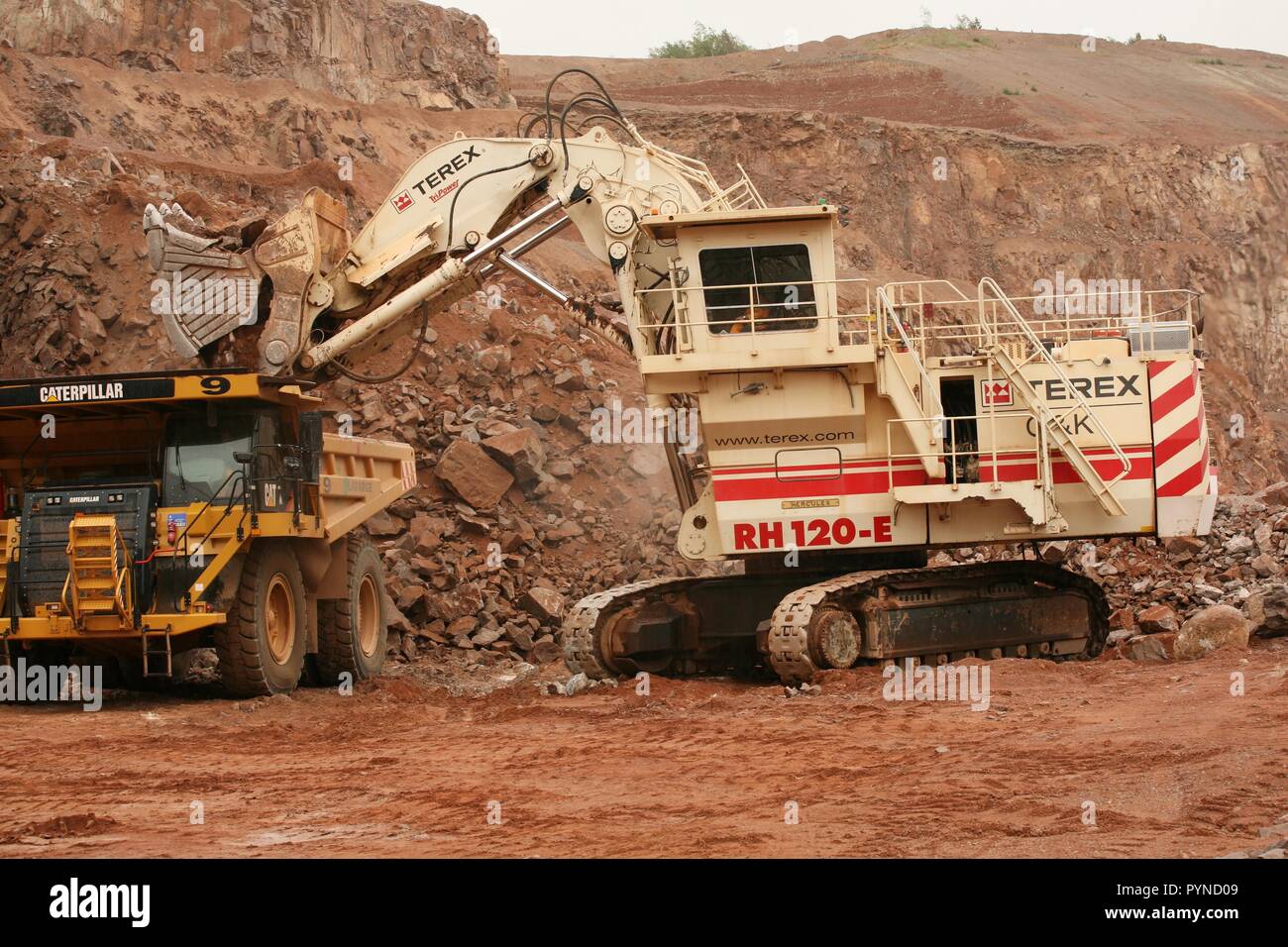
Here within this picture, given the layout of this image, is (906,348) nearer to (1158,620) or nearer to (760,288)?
(760,288)

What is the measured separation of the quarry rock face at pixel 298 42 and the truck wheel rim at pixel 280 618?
19713 millimetres

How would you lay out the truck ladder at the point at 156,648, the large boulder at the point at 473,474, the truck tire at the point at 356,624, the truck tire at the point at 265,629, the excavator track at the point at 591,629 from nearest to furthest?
the truck ladder at the point at 156,648
the truck tire at the point at 265,629
the excavator track at the point at 591,629
the truck tire at the point at 356,624
the large boulder at the point at 473,474

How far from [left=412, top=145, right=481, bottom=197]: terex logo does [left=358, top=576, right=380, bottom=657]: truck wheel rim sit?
4.11 m

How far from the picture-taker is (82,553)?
13703 millimetres

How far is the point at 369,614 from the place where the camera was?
17172mm

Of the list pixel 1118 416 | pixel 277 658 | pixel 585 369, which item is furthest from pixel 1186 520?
pixel 585 369

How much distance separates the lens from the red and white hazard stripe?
49.6ft

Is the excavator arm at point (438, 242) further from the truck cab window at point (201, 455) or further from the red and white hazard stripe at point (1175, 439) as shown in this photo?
the red and white hazard stripe at point (1175, 439)

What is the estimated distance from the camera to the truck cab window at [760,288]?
14984mm

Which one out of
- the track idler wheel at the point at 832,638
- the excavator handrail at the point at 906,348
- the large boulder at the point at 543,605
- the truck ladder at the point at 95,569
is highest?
the excavator handrail at the point at 906,348

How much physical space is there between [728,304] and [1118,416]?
3.72 meters

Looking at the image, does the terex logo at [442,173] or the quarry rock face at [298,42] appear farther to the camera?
the quarry rock face at [298,42]

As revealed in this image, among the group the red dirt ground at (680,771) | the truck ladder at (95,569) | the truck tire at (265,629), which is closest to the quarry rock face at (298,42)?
the truck tire at (265,629)

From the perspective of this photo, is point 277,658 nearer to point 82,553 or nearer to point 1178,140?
point 82,553
